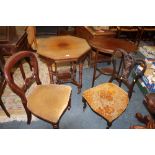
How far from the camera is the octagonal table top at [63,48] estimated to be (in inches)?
94.3

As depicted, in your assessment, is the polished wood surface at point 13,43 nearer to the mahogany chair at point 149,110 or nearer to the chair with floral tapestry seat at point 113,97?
the chair with floral tapestry seat at point 113,97

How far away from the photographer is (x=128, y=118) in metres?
2.67

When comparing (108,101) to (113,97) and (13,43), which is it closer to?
(113,97)

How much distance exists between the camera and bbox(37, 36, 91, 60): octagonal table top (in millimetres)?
2396

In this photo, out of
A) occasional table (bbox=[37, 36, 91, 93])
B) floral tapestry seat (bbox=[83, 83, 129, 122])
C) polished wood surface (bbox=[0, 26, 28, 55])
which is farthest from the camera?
polished wood surface (bbox=[0, 26, 28, 55])

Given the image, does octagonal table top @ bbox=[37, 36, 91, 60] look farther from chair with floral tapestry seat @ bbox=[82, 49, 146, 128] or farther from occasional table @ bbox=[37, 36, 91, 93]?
chair with floral tapestry seat @ bbox=[82, 49, 146, 128]

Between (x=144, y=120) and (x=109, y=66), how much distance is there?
170cm

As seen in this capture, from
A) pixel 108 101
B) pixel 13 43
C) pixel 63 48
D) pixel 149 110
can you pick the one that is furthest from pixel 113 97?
pixel 13 43

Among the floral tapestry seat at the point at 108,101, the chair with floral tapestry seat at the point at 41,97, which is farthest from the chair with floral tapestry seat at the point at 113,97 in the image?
the chair with floral tapestry seat at the point at 41,97

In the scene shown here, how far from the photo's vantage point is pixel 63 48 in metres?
2.59

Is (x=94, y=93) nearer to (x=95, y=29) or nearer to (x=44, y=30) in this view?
(x=95, y=29)

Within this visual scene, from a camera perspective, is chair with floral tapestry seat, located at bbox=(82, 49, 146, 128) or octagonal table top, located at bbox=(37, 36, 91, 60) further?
octagonal table top, located at bbox=(37, 36, 91, 60)

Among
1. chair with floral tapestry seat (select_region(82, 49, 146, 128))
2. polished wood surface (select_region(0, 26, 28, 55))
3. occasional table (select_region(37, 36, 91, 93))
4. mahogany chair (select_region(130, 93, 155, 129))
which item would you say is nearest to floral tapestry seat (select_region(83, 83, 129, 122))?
chair with floral tapestry seat (select_region(82, 49, 146, 128))
